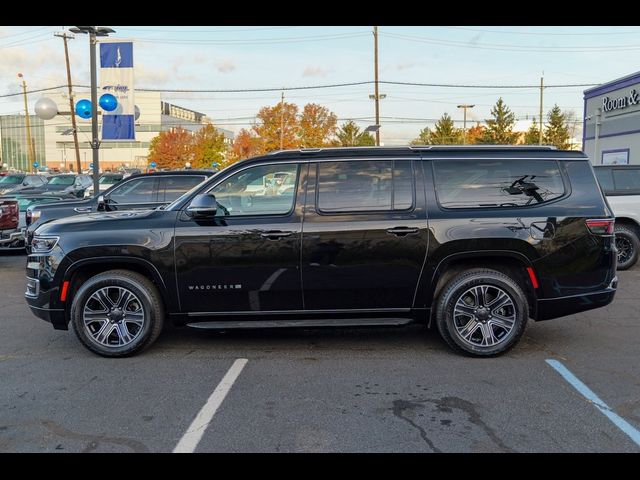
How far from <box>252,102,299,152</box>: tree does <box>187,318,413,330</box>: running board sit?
46.2 meters

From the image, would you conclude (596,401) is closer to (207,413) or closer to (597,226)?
(597,226)

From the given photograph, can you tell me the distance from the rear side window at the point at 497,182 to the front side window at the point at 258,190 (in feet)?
4.74

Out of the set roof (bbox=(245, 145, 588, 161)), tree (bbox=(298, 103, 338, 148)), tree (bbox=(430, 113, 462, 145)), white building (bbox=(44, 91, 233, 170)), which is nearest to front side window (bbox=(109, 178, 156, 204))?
roof (bbox=(245, 145, 588, 161))

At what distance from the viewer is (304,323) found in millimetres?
5172

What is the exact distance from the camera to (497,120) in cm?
6500

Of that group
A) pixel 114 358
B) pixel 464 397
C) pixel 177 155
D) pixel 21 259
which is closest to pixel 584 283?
pixel 464 397

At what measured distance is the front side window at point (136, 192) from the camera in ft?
32.0

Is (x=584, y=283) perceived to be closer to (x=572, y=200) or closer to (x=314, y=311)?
(x=572, y=200)

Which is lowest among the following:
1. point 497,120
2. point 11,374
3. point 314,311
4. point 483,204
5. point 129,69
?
point 11,374

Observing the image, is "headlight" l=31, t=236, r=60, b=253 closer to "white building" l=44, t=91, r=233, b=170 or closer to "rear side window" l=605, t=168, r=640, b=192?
"rear side window" l=605, t=168, r=640, b=192

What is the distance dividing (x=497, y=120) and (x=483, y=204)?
64493 millimetres

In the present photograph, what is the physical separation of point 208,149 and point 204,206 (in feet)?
170

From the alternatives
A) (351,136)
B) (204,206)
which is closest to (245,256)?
(204,206)

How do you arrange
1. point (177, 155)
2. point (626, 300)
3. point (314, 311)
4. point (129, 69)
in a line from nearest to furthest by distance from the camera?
point (314, 311) < point (626, 300) < point (129, 69) < point (177, 155)
